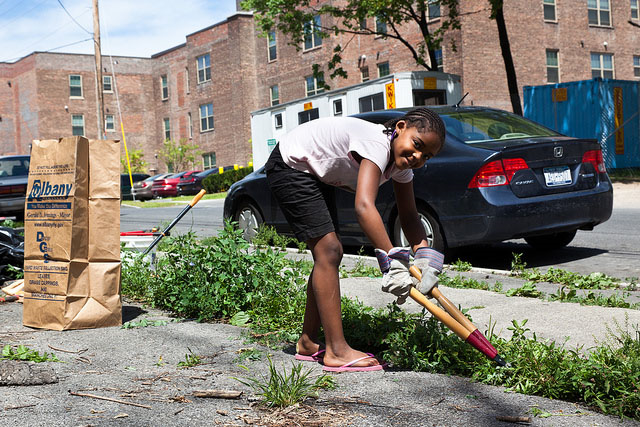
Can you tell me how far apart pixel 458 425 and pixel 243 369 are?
133 centimetres

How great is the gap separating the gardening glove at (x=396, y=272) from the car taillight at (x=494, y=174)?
3.61 meters

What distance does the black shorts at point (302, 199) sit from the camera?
12.6 ft

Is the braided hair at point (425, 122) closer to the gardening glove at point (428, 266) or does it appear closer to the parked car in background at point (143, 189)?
the gardening glove at point (428, 266)

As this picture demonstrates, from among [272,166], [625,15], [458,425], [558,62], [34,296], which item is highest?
[625,15]

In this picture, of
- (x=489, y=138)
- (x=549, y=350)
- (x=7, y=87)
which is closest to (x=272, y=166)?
(x=549, y=350)

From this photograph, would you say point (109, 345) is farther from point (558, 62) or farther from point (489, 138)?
point (558, 62)

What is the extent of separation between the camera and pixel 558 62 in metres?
33.3

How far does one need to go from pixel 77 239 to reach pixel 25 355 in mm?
999

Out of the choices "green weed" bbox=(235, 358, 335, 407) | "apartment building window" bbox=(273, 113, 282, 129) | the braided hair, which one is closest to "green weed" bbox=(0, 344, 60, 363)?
"green weed" bbox=(235, 358, 335, 407)

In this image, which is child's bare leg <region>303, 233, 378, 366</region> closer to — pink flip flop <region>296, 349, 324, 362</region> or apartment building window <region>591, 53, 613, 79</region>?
Answer: pink flip flop <region>296, 349, 324, 362</region>

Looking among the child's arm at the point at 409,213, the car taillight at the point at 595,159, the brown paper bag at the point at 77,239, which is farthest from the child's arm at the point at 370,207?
the car taillight at the point at 595,159

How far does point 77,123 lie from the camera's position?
185 feet

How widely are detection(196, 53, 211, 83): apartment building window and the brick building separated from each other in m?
0.08

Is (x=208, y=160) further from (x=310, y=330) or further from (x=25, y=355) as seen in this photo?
(x=310, y=330)
